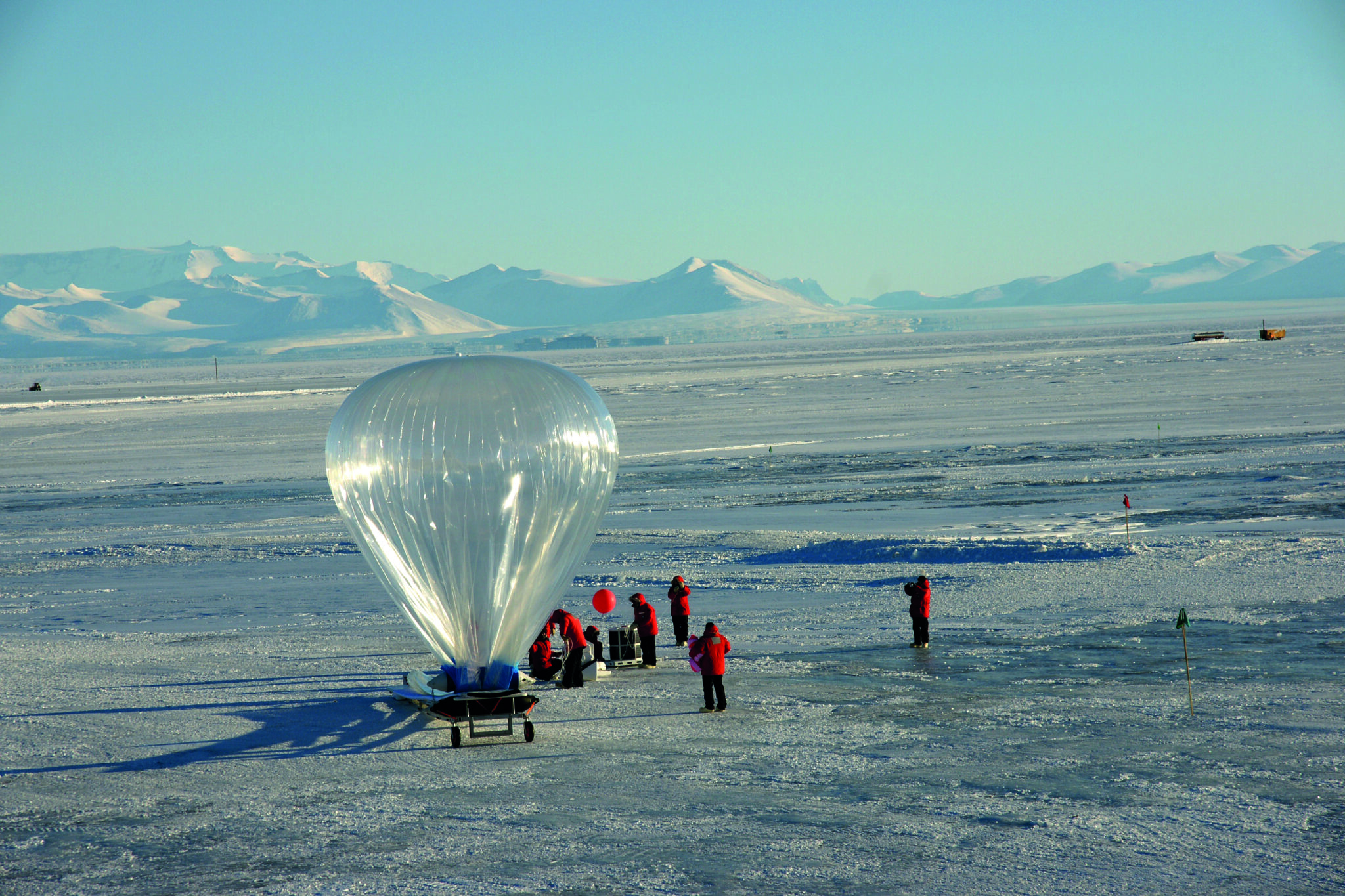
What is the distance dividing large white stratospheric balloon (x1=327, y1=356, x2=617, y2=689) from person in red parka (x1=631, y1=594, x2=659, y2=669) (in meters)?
2.43

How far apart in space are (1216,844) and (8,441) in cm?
5634

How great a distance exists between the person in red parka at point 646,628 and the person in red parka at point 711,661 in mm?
2253

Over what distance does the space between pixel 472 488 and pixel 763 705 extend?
4.06 m

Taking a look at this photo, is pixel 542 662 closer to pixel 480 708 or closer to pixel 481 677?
pixel 481 677

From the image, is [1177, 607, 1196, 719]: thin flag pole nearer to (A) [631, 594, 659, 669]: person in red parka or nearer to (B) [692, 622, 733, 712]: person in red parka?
(B) [692, 622, 733, 712]: person in red parka

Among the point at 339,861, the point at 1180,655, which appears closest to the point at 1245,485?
the point at 1180,655

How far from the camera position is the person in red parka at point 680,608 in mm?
16469

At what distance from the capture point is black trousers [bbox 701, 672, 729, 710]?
13117 millimetres

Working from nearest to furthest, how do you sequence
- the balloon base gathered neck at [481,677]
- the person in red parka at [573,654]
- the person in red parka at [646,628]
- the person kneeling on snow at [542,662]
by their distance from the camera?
the balloon base gathered neck at [481,677] → the person in red parka at [573,654] → the person kneeling on snow at [542,662] → the person in red parka at [646,628]

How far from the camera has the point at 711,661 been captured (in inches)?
511

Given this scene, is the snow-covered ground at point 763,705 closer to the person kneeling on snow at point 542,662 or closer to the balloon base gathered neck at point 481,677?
the balloon base gathered neck at point 481,677

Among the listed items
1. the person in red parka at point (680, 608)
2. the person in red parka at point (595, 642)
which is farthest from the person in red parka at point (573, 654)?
the person in red parka at point (680, 608)

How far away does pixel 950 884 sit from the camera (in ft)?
28.8

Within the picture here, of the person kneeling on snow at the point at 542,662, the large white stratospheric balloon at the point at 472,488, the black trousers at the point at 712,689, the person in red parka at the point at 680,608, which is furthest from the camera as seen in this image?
the person in red parka at the point at 680,608
